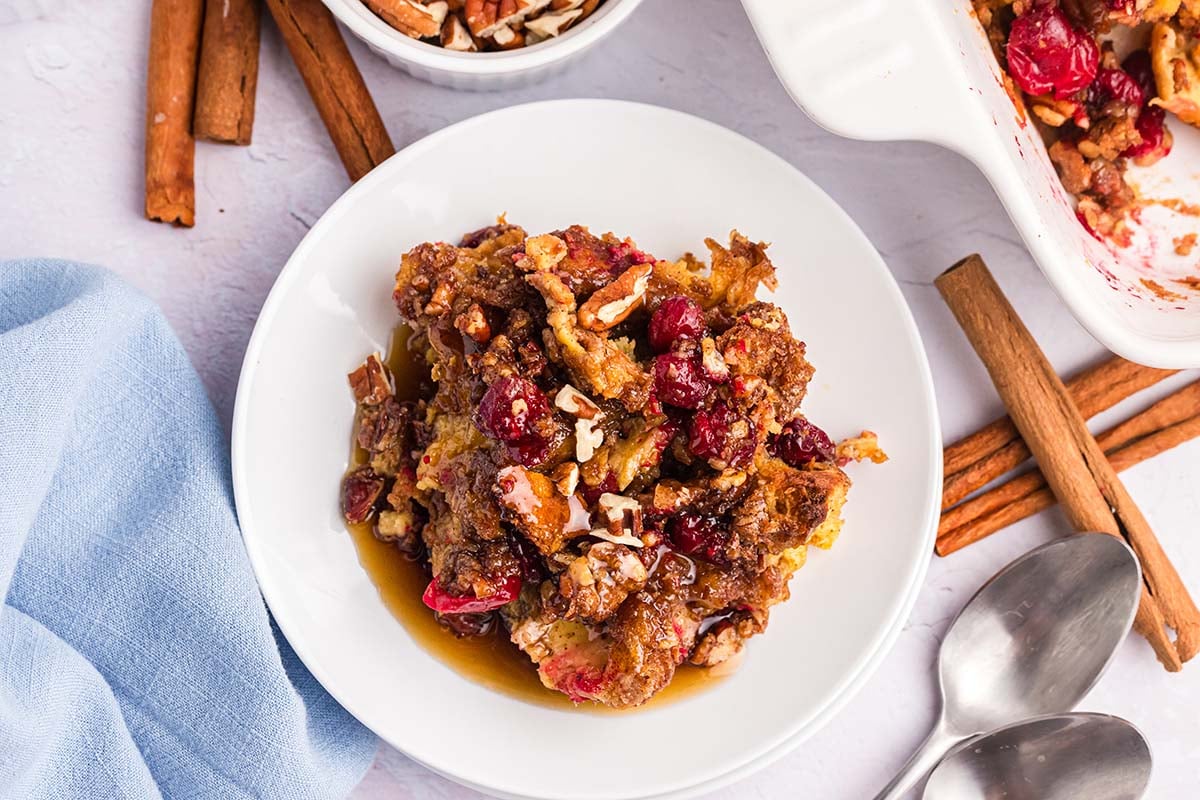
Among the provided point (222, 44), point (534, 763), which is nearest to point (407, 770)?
point (534, 763)

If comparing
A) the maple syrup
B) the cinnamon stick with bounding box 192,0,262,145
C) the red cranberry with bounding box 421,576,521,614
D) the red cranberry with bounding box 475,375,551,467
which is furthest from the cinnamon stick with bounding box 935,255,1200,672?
the cinnamon stick with bounding box 192,0,262,145

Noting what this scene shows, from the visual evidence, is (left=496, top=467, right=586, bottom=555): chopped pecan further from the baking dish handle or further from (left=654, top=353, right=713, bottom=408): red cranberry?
the baking dish handle

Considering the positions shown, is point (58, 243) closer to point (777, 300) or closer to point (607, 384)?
point (607, 384)

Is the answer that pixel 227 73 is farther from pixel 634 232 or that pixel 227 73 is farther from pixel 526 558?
pixel 526 558

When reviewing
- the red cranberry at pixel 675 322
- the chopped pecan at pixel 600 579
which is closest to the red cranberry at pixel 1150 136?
the red cranberry at pixel 675 322

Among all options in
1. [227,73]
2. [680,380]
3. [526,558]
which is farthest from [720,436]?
[227,73]

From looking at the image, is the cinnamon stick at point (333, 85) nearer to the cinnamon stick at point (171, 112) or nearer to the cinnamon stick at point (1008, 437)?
the cinnamon stick at point (171, 112)

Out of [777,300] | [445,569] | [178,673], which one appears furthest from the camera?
[777,300]
